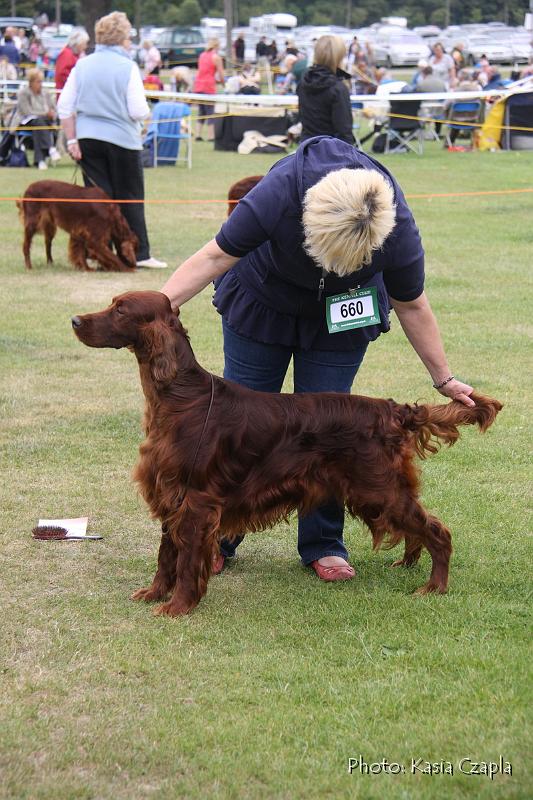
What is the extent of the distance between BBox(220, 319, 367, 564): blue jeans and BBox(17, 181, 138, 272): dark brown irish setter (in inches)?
234

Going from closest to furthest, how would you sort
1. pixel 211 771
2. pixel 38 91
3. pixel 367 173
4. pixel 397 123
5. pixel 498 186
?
pixel 211 771, pixel 367 173, pixel 498 186, pixel 38 91, pixel 397 123

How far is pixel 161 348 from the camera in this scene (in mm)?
3539

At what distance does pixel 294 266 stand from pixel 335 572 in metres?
1.20

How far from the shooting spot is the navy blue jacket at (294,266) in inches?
138

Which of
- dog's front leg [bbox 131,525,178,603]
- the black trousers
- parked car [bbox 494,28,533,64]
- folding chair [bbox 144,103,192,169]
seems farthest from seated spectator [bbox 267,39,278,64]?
dog's front leg [bbox 131,525,178,603]

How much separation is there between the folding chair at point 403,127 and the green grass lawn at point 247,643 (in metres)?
14.0

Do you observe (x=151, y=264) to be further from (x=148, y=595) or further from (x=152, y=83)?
(x=152, y=83)

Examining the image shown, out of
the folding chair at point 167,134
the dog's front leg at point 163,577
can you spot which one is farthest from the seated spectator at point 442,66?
the dog's front leg at point 163,577

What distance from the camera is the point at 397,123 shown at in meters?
20.0

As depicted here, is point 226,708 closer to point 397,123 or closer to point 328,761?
point 328,761

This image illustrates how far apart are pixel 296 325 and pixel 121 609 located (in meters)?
1.19

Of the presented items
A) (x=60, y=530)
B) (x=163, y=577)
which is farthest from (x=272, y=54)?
(x=163, y=577)

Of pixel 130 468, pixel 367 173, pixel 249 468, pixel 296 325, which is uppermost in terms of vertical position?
pixel 367 173

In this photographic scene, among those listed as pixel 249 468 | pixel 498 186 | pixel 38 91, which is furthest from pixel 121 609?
pixel 38 91
